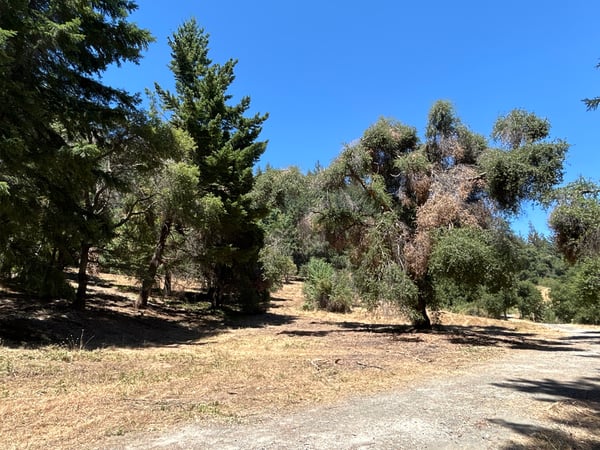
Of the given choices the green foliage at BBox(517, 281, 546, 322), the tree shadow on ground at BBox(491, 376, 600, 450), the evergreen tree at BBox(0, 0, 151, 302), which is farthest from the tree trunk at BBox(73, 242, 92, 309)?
the green foliage at BBox(517, 281, 546, 322)

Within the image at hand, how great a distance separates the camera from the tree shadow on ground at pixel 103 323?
9.63 m

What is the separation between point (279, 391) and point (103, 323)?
8.56 meters

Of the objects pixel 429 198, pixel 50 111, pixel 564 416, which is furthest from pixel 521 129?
pixel 50 111

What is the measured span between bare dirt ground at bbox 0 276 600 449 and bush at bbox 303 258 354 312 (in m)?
11.8

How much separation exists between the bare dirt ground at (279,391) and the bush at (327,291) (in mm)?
11764

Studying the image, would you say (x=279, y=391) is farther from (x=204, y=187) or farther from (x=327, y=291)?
(x=327, y=291)

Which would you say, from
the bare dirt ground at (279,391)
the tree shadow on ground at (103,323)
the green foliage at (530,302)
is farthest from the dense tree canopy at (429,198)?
the green foliage at (530,302)

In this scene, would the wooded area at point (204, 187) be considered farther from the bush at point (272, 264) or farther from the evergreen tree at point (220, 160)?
the bush at point (272, 264)

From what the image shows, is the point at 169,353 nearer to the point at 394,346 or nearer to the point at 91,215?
the point at 91,215

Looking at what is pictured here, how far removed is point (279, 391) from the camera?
6000 millimetres

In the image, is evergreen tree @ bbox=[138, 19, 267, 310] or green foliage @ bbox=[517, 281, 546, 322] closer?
evergreen tree @ bbox=[138, 19, 267, 310]

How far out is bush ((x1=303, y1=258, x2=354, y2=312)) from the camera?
2408 centimetres

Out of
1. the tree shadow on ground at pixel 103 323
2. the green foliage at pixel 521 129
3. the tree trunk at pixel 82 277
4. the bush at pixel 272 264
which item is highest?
the green foliage at pixel 521 129

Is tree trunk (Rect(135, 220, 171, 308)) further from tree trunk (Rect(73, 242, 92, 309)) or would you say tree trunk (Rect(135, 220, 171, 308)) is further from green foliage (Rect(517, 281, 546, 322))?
green foliage (Rect(517, 281, 546, 322))
